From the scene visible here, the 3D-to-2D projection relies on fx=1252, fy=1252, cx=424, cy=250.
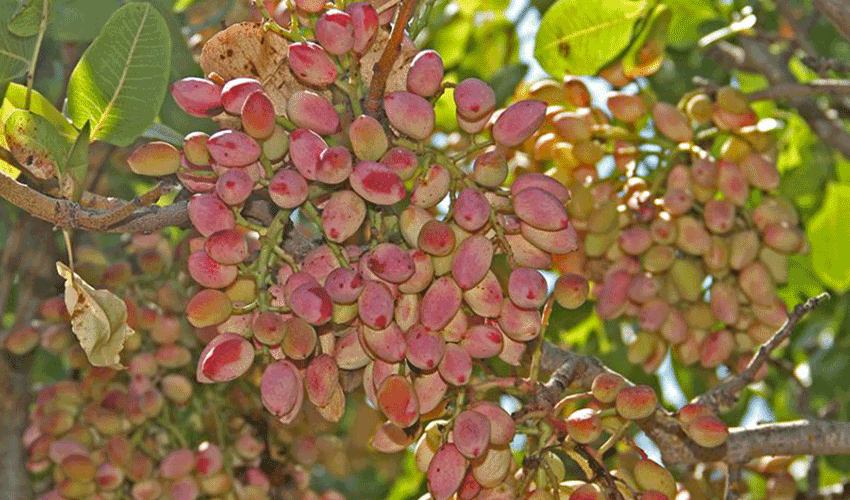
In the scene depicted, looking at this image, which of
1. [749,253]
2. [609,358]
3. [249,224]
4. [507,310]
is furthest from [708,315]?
[249,224]

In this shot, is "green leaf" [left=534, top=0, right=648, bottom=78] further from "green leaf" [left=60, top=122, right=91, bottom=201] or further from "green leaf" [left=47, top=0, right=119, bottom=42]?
"green leaf" [left=60, top=122, right=91, bottom=201]

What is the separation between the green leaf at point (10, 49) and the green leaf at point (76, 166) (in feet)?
0.32

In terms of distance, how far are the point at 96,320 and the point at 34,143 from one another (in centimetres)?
14

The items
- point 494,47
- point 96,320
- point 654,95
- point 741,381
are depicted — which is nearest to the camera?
point 96,320

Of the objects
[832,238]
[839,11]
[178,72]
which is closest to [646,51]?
[839,11]

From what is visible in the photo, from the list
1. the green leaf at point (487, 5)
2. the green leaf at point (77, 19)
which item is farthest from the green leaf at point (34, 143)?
the green leaf at point (487, 5)

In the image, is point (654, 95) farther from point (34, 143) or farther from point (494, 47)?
point (34, 143)

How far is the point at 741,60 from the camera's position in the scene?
170 centimetres

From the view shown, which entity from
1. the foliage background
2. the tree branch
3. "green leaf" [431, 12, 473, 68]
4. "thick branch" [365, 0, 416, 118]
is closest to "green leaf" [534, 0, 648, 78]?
the foliage background

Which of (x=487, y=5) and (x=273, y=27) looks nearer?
(x=273, y=27)

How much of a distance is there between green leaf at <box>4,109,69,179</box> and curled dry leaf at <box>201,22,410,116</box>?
0.14 meters

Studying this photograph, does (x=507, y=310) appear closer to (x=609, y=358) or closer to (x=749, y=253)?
(x=749, y=253)

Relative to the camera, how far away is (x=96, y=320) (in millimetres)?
887

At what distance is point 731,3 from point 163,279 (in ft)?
2.69
